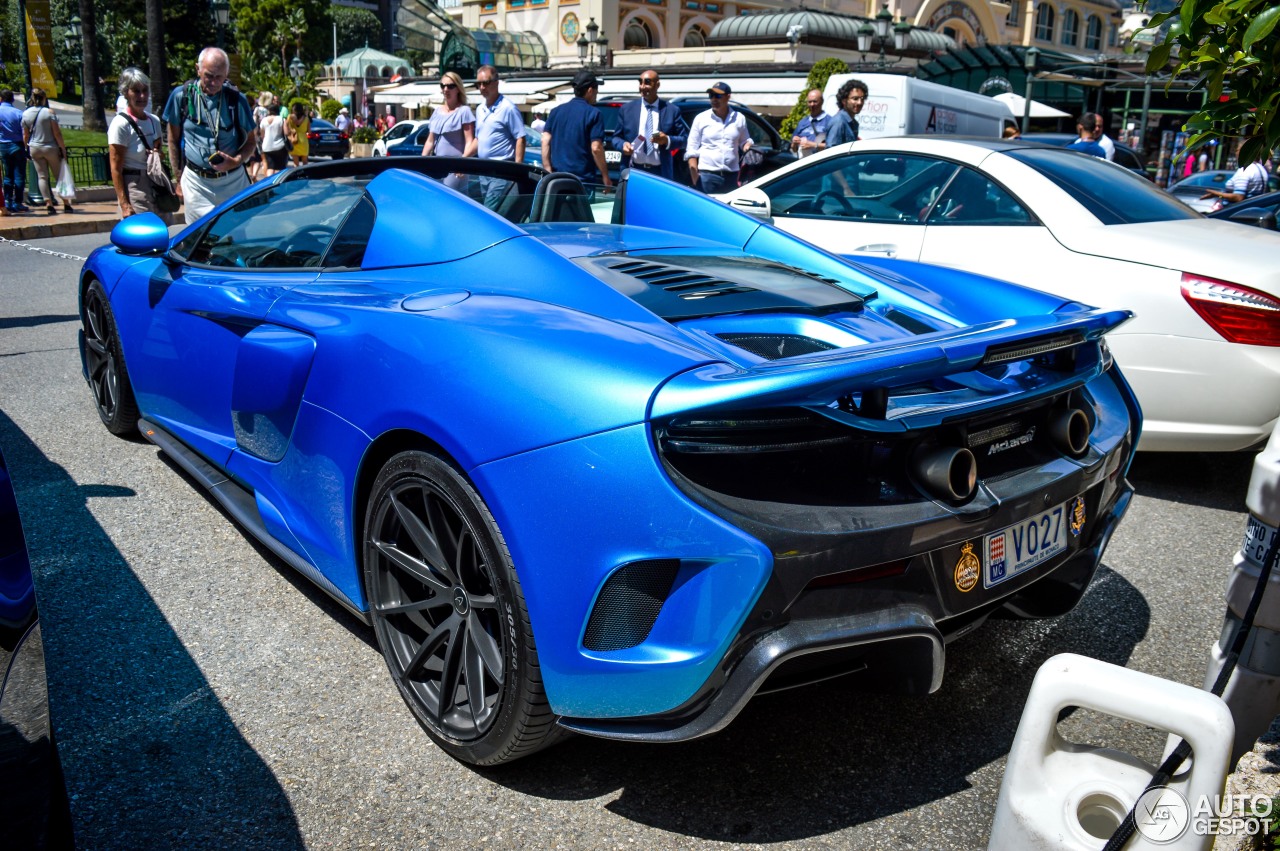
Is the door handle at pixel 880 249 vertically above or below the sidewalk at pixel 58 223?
above

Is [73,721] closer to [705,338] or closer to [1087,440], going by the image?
[705,338]

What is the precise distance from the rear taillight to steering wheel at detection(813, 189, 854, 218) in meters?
2.04

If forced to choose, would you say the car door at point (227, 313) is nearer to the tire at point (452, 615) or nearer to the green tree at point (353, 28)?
the tire at point (452, 615)

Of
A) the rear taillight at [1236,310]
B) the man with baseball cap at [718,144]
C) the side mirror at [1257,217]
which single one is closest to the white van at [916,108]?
the man with baseball cap at [718,144]

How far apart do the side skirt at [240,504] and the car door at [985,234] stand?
3331 millimetres

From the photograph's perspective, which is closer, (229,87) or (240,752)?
(240,752)

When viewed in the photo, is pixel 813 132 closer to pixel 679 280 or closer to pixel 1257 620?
pixel 679 280

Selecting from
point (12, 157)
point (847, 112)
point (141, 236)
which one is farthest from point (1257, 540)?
point (12, 157)

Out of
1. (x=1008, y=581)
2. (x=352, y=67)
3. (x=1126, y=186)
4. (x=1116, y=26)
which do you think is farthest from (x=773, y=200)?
(x=1116, y=26)

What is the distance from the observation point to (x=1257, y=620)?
2193 millimetres

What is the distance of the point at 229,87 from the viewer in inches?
294

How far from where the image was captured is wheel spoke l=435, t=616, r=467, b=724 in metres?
2.41

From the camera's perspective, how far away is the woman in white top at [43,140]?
14.8 m

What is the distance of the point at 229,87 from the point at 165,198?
90 centimetres
